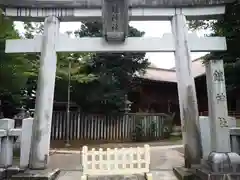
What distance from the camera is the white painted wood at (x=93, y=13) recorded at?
787cm

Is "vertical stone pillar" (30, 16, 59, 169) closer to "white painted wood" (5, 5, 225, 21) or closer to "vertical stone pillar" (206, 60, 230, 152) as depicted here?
"white painted wood" (5, 5, 225, 21)

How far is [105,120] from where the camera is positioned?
17438mm

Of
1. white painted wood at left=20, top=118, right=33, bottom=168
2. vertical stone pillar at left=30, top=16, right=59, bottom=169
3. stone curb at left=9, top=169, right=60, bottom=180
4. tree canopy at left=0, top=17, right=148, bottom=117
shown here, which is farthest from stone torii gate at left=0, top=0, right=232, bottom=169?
tree canopy at left=0, top=17, right=148, bottom=117

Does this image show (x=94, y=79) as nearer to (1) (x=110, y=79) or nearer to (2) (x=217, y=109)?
(1) (x=110, y=79)

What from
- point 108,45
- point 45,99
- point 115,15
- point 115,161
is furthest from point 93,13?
point 115,161

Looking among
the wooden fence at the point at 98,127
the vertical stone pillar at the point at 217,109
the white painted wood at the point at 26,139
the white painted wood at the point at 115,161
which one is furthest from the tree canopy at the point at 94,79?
the vertical stone pillar at the point at 217,109

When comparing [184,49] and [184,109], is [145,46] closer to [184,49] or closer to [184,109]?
[184,49]

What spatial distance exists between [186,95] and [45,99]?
366 cm

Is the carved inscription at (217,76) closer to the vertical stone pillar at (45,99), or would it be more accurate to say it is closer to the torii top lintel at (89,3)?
the torii top lintel at (89,3)

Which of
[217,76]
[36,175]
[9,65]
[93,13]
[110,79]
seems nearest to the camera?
[217,76]

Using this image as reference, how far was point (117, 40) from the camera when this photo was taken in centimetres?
757

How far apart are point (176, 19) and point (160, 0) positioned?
2.26 feet

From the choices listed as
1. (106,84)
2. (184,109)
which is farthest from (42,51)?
(106,84)

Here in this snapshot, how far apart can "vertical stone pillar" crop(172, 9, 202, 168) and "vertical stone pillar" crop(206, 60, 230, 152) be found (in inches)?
51.7
